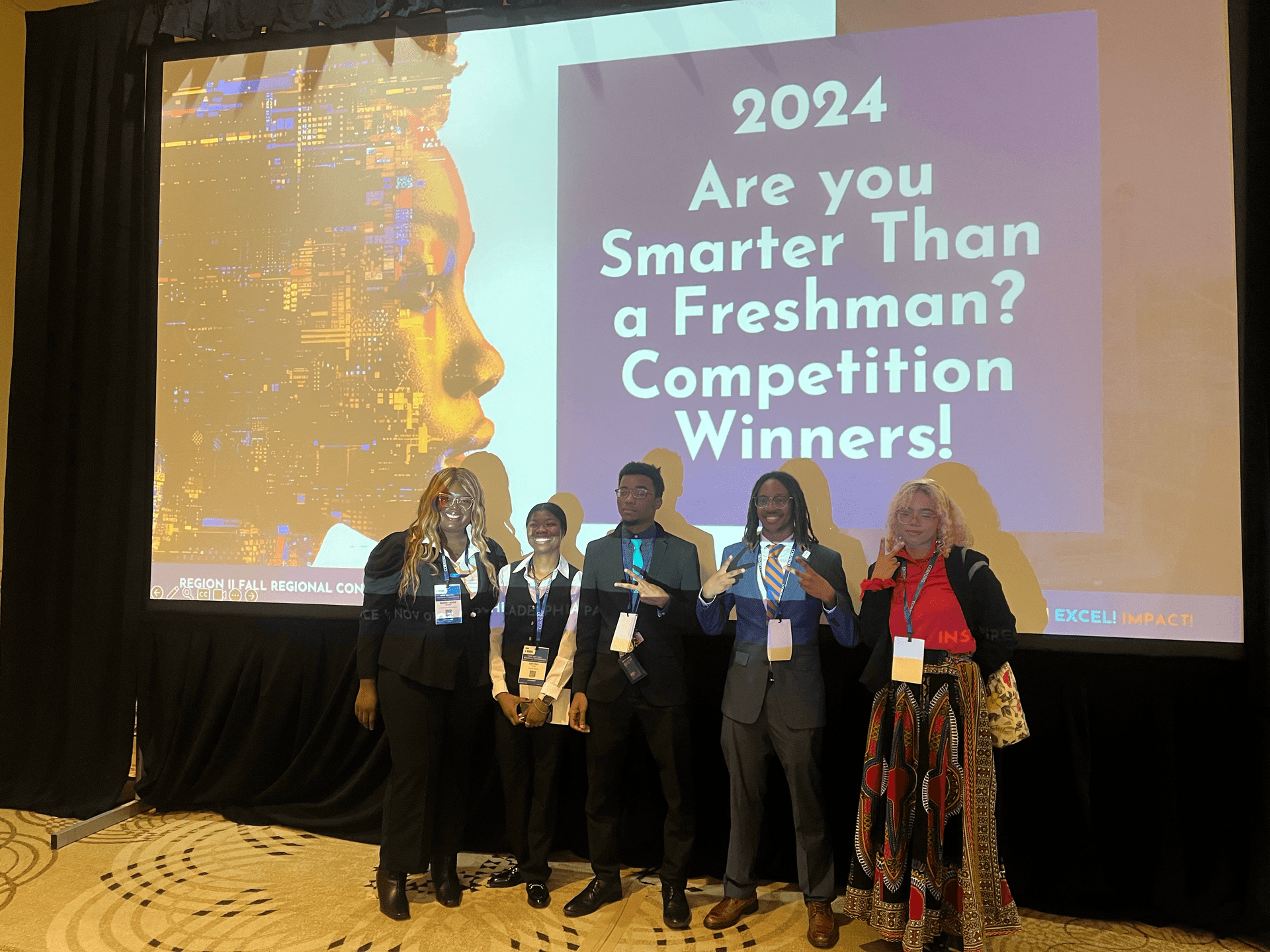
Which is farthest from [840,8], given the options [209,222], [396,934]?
[396,934]

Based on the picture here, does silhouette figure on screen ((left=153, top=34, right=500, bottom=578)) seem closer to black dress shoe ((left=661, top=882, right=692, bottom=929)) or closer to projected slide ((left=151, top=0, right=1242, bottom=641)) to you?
projected slide ((left=151, top=0, right=1242, bottom=641))

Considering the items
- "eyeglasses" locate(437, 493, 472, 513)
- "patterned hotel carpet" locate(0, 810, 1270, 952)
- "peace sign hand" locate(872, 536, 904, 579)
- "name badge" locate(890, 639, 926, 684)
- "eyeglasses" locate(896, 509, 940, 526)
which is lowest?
"patterned hotel carpet" locate(0, 810, 1270, 952)

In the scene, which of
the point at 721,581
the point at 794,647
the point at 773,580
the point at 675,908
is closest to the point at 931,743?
the point at 794,647

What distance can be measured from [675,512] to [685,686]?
68cm

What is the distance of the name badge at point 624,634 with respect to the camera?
8.75ft

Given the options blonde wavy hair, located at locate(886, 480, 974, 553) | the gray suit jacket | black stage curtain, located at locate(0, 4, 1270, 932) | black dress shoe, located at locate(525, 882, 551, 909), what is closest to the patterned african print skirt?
the gray suit jacket

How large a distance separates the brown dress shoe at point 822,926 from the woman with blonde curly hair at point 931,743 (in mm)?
151

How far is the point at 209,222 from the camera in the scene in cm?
360

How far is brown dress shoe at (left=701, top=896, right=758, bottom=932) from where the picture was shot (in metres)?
2.64

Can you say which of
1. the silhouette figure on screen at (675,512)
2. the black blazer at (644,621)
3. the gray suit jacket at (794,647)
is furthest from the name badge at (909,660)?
the silhouette figure on screen at (675,512)

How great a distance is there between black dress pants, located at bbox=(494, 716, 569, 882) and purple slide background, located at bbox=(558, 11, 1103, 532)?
2.94 feet

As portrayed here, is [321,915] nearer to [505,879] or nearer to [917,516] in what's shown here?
[505,879]

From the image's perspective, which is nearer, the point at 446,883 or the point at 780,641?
the point at 780,641

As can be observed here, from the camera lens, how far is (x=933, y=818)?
232 cm
